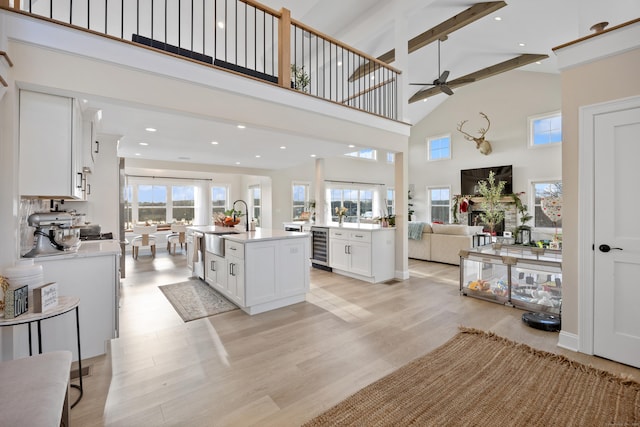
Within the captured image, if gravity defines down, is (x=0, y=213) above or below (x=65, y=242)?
above

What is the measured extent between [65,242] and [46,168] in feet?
2.13

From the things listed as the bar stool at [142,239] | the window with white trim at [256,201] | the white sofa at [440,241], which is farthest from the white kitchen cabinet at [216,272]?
the window with white trim at [256,201]

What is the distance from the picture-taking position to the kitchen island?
11.0 ft

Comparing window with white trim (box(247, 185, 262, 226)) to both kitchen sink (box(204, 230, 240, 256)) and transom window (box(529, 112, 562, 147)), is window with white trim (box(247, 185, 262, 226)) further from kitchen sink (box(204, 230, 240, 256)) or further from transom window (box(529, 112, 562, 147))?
transom window (box(529, 112, 562, 147))

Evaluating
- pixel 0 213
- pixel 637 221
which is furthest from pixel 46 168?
pixel 637 221

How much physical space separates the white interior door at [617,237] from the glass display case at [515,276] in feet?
2.77

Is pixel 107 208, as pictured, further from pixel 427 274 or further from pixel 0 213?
pixel 427 274

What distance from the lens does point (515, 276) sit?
3691mm

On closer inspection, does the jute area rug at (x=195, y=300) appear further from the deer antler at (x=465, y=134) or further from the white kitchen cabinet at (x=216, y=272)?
the deer antler at (x=465, y=134)

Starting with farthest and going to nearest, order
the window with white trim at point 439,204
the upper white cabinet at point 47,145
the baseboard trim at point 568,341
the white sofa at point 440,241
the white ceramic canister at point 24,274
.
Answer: the window with white trim at point 439,204
the white sofa at point 440,241
the baseboard trim at point 568,341
the upper white cabinet at point 47,145
the white ceramic canister at point 24,274

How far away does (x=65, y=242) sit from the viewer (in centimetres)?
247

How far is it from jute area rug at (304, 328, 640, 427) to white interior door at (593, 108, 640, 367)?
1.23ft

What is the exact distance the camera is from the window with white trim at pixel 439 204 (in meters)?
10.3

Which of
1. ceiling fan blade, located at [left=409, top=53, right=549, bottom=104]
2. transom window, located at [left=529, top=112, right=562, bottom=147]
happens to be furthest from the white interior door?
transom window, located at [left=529, top=112, right=562, bottom=147]
